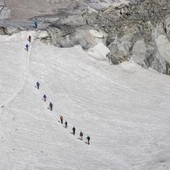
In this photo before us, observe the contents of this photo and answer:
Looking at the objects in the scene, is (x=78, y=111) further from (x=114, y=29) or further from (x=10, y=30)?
(x=114, y=29)

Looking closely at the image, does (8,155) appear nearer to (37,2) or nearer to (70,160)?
(70,160)

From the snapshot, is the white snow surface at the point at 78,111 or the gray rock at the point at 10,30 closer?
the white snow surface at the point at 78,111

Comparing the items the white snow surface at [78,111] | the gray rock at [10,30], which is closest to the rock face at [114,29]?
the gray rock at [10,30]

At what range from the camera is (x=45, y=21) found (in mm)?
79750

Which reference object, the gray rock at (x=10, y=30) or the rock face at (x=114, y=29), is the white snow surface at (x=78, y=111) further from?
the rock face at (x=114, y=29)

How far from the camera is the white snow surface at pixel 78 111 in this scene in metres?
54.6

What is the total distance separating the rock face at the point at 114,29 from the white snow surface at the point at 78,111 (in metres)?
1.75

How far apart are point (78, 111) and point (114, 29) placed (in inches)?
811

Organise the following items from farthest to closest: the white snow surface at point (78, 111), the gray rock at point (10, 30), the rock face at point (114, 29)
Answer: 1. the rock face at point (114, 29)
2. the gray rock at point (10, 30)
3. the white snow surface at point (78, 111)

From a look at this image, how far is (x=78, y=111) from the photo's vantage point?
6606cm

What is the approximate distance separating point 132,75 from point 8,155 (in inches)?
1197

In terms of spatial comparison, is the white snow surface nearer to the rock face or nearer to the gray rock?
the gray rock

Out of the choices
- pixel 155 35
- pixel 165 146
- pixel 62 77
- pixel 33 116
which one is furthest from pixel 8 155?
pixel 155 35

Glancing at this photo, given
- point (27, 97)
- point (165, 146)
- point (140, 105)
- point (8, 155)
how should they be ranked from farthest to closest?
1. point (140, 105)
2. point (27, 97)
3. point (165, 146)
4. point (8, 155)
